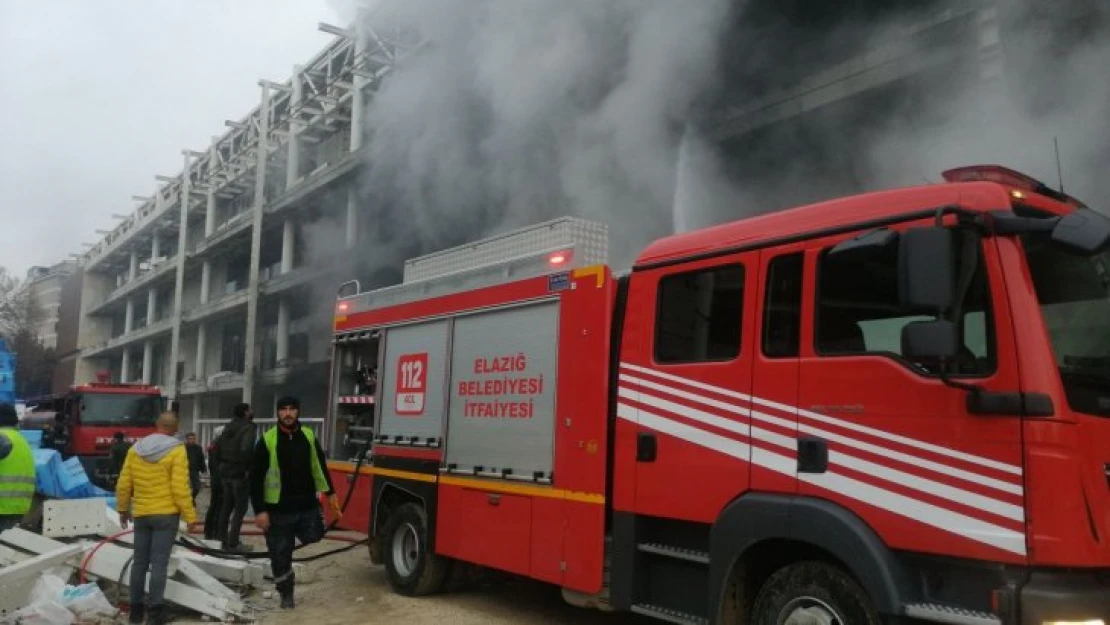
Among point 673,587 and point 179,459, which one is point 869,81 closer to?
point 673,587

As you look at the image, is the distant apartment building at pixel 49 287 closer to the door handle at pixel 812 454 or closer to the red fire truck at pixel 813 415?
the red fire truck at pixel 813 415

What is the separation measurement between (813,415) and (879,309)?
1.68 ft

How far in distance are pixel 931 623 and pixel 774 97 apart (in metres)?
8.51

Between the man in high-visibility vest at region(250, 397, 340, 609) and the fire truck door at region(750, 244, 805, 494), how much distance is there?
3.49 metres

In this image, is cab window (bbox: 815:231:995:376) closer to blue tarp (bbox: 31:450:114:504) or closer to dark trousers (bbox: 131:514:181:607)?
dark trousers (bbox: 131:514:181:607)

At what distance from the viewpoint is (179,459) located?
523cm

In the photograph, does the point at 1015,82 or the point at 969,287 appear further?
the point at 1015,82

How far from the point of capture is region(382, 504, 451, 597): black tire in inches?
233

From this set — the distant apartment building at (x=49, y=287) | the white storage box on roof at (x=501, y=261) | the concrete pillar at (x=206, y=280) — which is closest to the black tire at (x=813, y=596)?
the white storage box on roof at (x=501, y=261)

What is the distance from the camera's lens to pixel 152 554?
16.9 feet

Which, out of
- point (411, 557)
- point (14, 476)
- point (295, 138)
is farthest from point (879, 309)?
point (295, 138)

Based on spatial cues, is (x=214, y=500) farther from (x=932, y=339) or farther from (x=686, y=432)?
(x=932, y=339)

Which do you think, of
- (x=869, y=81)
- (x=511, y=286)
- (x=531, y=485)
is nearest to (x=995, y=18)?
(x=869, y=81)

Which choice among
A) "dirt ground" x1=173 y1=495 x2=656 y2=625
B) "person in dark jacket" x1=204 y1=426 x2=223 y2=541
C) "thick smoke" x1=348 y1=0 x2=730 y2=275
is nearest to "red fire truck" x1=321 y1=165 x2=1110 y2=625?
"dirt ground" x1=173 y1=495 x2=656 y2=625
